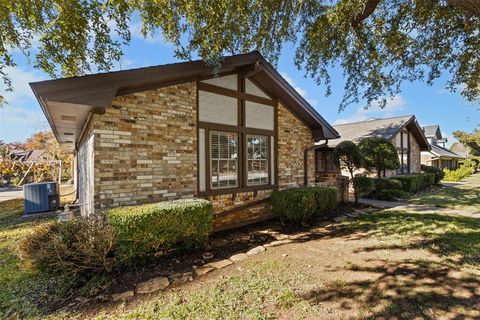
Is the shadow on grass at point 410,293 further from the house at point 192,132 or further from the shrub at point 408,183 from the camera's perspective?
the shrub at point 408,183

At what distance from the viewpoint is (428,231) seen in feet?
21.3

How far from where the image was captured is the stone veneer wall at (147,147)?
191 inches

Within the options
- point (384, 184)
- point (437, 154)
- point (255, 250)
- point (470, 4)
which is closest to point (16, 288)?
point (255, 250)

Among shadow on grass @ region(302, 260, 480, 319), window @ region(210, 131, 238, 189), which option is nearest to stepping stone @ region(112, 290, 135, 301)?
shadow on grass @ region(302, 260, 480, 319)

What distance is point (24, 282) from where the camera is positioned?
4027 mm

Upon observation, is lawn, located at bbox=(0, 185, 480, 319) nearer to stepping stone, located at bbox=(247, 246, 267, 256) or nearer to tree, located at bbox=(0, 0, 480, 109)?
stepping stone, located at bbox=(247, 246, 267, 256)

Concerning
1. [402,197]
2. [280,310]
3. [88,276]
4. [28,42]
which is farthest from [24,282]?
[402,197]

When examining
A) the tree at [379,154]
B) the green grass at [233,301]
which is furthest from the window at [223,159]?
the tree at [379,154]

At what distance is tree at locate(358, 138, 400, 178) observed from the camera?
12.2 m

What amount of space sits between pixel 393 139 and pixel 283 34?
14.3m

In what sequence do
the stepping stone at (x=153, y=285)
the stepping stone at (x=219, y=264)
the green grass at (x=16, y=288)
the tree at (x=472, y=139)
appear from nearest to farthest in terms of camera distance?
the green grass at (x=16, y=288)
the stepping stone at (x=153, y=285)
the stepping stone at (x=219, y=264)
the tree at (x=472, y=139)

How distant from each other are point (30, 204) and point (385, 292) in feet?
39.0

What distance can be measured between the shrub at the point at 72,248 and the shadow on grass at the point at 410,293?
3.43 metres

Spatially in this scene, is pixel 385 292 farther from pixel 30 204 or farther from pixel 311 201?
pixel 30 204
